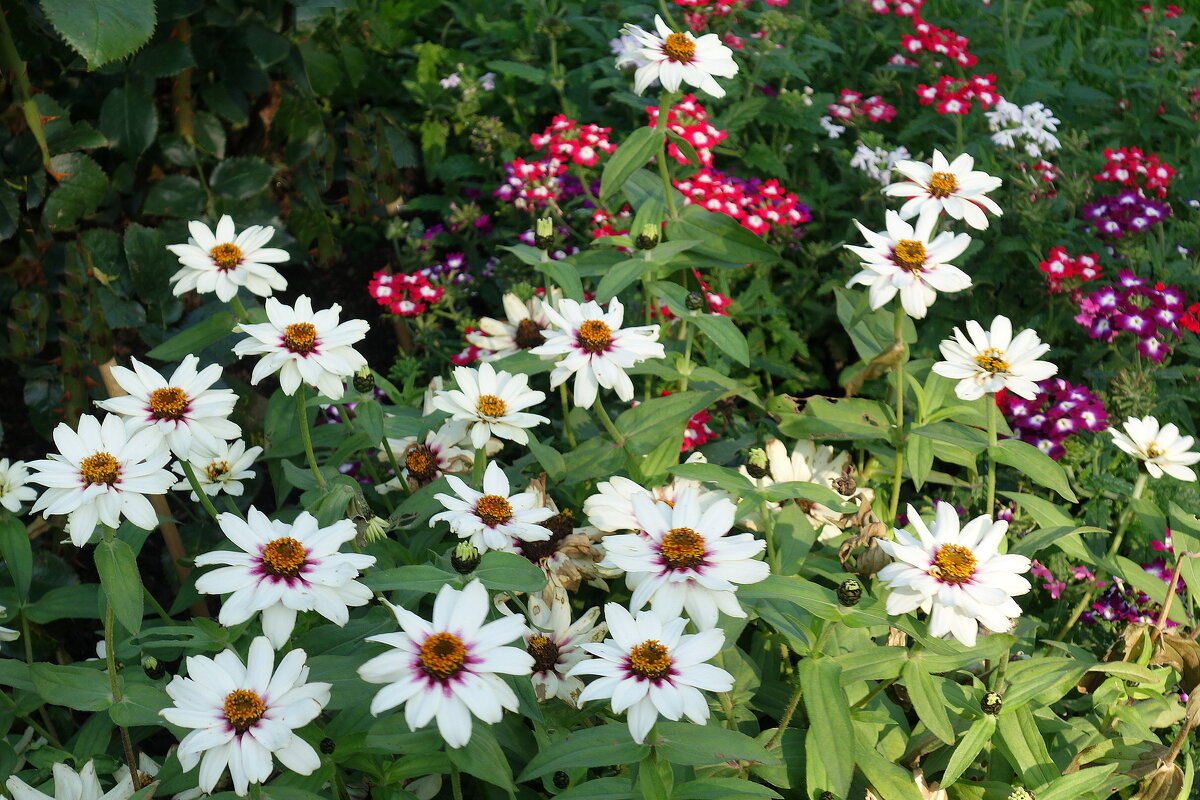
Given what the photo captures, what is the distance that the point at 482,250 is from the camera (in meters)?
3.39

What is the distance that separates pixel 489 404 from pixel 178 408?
1.38 feet

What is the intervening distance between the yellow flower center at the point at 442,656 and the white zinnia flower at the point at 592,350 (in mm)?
484

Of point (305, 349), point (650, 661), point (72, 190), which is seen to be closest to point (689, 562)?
point (650, 661)

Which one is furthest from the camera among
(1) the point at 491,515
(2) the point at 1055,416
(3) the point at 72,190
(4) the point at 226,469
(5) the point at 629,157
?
(2) the point at 1055,416

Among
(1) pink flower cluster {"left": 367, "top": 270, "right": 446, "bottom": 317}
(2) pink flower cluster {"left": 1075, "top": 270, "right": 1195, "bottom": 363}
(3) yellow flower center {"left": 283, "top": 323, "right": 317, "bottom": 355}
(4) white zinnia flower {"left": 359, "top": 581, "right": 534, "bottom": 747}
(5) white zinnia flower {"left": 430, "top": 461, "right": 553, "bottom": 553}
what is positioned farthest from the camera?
(1) pink flower cluster {"left": 367, "top": 270, "right": 446, "bottom": 317}

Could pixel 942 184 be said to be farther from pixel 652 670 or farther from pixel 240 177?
pixel 240 177

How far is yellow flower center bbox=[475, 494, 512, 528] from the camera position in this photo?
1405 millimetres

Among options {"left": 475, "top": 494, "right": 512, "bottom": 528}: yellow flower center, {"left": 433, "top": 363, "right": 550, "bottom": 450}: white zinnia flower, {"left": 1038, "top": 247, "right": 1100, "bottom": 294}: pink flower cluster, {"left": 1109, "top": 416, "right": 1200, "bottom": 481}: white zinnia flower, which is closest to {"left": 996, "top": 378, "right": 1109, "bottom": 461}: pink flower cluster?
{"left": 1038, "top": 247, "right": 1100, "bottom": 294}: pink flower cluster

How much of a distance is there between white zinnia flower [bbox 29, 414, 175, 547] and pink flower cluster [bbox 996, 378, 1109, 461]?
1696 mm

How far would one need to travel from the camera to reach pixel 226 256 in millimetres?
1688

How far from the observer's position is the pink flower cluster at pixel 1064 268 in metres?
2.67

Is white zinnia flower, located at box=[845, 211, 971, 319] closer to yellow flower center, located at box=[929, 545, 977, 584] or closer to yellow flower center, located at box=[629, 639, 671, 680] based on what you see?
yellow flower center, located at box=[929, 545, 977, 584]

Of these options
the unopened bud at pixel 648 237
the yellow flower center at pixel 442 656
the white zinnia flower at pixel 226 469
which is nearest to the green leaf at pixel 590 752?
the yellow flower center at pixel 442 656

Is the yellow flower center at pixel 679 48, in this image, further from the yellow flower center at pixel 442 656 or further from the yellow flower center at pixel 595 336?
the yellow flower center at pixel 442 656
